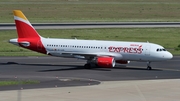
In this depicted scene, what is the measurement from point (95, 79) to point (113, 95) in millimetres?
9772

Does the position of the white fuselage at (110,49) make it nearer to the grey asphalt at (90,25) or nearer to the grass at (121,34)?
the grass at (121,34)

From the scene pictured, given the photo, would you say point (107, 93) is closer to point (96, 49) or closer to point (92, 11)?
point (96, 49)

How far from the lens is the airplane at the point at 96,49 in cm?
6109

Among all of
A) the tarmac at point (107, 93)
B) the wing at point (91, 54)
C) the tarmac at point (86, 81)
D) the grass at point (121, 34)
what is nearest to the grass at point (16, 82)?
the tarmac at point (86, 81)

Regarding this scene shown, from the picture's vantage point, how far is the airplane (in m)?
61.1

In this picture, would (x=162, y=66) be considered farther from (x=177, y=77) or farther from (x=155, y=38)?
(x=155, y=38)

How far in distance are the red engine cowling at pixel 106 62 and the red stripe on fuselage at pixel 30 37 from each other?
8.17m

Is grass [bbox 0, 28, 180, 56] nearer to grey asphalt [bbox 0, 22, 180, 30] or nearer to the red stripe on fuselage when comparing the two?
grey asphalt [bbox 0, 22, 180, 30]

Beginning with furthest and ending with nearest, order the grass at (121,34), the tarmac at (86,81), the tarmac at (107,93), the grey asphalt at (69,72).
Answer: the grass at (121,34) < the grey asphalt at (69,72) < the tarmac at (86,81) < the tarmac at (107,93)

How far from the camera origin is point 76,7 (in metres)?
164

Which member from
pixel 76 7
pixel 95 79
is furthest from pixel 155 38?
pixel 76 7

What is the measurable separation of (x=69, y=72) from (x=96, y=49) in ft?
18.5

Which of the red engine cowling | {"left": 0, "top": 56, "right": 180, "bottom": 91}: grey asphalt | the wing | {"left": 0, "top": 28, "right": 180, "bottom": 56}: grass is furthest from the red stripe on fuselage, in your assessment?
{"left": 0, "top": 28, "right": 180, "bottom": 56}: grass

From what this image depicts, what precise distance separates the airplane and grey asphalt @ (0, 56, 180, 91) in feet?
4.29
